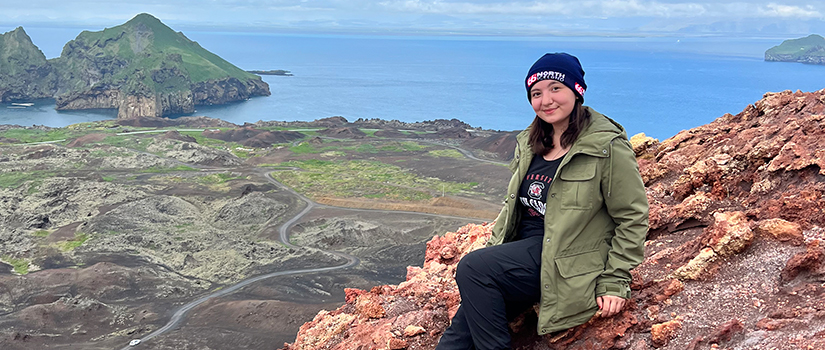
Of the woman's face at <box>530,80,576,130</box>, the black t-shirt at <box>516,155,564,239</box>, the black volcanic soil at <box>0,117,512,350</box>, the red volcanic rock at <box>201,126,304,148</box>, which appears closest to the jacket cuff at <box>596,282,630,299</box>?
the black t-shirt at <box>516,155,564,239</box>

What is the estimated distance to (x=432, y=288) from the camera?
26.8 feet

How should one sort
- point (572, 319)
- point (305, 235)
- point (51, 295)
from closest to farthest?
1. point (572, 319)
2. point (51, 295)
3. point (305, 235)

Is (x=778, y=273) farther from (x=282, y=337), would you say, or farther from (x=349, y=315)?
(x=282, y=337)

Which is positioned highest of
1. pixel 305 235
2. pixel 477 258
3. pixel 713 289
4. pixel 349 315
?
pixel 477 258

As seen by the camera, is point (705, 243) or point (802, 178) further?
point (802, 178)

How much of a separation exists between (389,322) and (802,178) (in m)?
5.09

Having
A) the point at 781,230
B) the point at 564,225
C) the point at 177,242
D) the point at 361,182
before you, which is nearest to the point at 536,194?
the point at 564,225

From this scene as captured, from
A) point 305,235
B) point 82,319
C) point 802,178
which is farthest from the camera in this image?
point 305,235

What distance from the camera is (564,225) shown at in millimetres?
4625

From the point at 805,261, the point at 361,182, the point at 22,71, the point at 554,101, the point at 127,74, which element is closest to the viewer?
the point at 554,101

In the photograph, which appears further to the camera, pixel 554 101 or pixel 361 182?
pixel 361 182

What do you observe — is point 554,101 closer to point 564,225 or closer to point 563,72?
point 563,72

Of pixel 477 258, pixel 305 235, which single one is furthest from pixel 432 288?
pixel 305 235

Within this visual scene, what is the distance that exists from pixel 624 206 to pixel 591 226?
0.30 meters
